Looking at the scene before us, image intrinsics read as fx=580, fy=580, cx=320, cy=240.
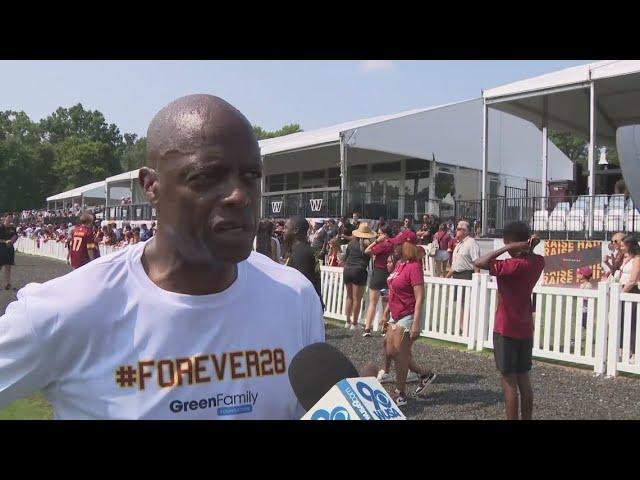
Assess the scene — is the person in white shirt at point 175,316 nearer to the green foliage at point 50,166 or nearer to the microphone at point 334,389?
the microphone at point 334,389

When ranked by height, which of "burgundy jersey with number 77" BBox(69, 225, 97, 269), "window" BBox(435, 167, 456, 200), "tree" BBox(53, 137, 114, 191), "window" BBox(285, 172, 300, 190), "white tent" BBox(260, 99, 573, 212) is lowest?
"burgundy jersey with number 77" BBox(69, 225, 97, 269)

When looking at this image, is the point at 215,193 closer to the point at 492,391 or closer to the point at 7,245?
the point at 492,391

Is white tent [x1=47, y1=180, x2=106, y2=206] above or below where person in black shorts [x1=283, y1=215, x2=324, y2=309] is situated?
above

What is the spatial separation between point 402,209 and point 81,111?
83.4m

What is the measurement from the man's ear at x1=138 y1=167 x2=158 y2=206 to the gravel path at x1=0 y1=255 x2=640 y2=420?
4908 mm

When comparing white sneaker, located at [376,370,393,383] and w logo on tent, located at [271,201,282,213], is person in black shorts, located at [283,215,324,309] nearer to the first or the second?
white sneaker, located at [376,370,393,383]

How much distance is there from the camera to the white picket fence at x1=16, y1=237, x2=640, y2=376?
24.5ft

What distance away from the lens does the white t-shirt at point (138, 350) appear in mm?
1336

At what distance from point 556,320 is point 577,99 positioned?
39.8 feet

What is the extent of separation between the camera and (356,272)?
10289mm

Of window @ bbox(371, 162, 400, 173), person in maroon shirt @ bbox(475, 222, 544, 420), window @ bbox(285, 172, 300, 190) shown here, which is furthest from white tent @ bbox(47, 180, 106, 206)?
person in maroon shirt @ bbox(475, 222, 544, 420)

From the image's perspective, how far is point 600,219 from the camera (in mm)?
14352

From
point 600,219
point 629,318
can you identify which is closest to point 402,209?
point 600,219
